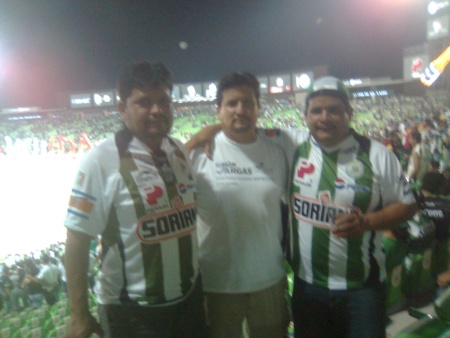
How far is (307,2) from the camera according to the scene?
204 inches

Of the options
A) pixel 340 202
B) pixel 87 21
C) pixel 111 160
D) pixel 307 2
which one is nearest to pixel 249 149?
pixel 340 202

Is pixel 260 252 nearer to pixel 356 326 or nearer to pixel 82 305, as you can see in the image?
pixel 356 326

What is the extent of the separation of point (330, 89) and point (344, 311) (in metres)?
1.03

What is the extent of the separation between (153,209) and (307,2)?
4734mm

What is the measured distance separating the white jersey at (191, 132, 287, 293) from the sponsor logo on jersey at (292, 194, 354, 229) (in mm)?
103

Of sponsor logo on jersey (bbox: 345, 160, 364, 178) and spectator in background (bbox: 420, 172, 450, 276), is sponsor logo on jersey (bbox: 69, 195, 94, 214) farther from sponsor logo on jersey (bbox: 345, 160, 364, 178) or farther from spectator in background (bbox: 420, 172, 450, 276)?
spectator in background (bbox: 420, 172, 450, 276)

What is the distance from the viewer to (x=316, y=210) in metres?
1.70

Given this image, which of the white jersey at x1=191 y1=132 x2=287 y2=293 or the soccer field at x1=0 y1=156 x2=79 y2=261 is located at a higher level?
the white jersey at x1=191 y1=132 x2=287 y2=293

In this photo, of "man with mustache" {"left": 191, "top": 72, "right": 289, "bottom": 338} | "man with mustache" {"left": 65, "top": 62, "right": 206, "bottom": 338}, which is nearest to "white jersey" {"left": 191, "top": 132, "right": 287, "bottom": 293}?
"man with mustache" {"left": 191, "top": 72, "right": 289, "bottom": 338}

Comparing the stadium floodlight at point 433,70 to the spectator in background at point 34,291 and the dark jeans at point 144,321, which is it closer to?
the spectator in background at point 34,291

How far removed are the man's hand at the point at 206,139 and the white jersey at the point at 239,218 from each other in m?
0.04

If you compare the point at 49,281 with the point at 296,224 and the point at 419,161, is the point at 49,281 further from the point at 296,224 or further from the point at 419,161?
the point at 419,161

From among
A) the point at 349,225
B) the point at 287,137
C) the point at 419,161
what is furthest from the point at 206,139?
the point at 419,161

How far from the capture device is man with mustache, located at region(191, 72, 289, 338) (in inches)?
67.8
